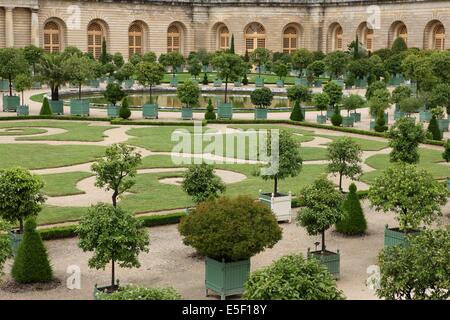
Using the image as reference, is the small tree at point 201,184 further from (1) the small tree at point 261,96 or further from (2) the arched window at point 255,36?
(2) the arched window at point 255,36

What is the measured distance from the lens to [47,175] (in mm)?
27859

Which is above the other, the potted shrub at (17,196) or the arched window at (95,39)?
the arched window at (95,39)

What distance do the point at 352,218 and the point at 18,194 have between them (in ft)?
29.8

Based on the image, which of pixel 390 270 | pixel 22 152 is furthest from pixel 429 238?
pixel 22 152

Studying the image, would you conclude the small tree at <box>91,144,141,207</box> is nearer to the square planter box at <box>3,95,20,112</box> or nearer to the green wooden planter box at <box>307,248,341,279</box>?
the green wooden planter box at <box>307,248,341,279</box>

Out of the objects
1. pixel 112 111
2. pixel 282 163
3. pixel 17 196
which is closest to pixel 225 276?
pixel 17 196

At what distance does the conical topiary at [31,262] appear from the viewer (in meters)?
17.1

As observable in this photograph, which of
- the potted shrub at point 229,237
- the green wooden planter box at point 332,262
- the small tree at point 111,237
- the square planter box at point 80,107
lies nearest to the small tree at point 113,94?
the square planter box at point 80,107

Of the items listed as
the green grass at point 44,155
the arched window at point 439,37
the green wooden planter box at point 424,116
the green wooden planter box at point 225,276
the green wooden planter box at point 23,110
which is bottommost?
the green wooden planter box at point 225,276

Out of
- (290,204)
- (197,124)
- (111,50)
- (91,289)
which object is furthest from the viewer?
(111,50)

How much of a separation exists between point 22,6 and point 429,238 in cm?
6282

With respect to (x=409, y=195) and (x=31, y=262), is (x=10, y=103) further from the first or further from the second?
(x=409, y=195)

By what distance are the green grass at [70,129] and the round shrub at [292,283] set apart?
24.2 meters
